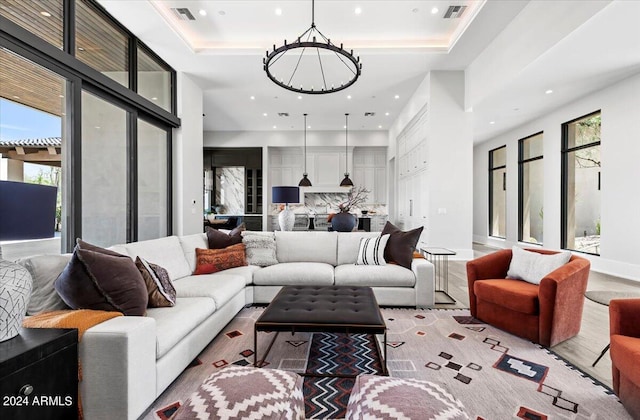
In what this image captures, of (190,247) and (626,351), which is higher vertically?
(190,247)

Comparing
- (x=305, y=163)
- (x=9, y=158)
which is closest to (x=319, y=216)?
(x=305, y=163)

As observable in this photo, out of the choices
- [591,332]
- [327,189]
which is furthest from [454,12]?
[327,189]

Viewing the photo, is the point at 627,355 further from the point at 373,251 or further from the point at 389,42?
the point at 389,42

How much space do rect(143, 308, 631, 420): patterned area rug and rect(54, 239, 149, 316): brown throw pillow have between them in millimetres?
598

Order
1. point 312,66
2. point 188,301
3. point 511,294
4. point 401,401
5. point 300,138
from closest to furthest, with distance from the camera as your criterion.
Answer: point 401,401 < point 188,301 < point 511,294 < point 312,66 < point 300,138

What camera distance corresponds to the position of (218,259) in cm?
333

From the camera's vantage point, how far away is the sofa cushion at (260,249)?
11.8 ft

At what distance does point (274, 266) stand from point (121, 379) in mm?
2047

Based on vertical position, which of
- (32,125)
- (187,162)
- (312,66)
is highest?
(312,66)

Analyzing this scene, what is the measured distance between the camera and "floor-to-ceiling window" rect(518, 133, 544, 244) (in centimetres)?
713

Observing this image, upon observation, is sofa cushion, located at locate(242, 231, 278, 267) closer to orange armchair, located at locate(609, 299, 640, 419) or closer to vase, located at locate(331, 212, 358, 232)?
vase, located at locate(331, 212, 358, 232)

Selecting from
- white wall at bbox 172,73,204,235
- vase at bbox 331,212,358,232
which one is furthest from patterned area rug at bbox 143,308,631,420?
white wall at bbox 172,73,204,235

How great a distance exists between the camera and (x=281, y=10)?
13.8ft

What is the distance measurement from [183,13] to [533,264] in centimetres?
511
